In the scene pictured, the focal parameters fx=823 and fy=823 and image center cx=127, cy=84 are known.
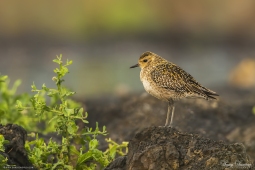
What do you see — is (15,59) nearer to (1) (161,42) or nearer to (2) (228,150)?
(1) (161,42)

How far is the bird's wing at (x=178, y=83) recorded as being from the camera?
33.0 feet

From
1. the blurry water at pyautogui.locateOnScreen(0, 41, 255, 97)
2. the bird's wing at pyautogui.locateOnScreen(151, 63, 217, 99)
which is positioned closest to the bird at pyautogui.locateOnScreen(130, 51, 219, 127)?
the bird's wing at pyautogui.locateOnScreen(151, 63, 217, 99)

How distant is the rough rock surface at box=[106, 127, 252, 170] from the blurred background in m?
18.0

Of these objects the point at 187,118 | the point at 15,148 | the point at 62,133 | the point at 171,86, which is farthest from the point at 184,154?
the point at 187,118

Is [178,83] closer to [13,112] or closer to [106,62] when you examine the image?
[13,112]

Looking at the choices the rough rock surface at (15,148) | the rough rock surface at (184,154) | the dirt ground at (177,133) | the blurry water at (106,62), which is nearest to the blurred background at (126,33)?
the blurry water at (106,62)

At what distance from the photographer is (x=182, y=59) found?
90.7 feet

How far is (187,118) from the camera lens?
11961 millimetres

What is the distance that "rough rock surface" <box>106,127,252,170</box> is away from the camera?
776 centimetres

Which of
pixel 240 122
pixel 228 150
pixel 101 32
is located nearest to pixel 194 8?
pixel 101 32

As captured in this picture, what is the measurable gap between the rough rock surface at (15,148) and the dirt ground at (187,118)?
300 cm

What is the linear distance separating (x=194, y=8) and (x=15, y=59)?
6.81 meters

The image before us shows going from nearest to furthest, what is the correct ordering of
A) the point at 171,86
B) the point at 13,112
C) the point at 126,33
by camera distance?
the point at 171,86 → the point at 13,112 → the point at 126,33

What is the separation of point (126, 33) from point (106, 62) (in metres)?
2.33
